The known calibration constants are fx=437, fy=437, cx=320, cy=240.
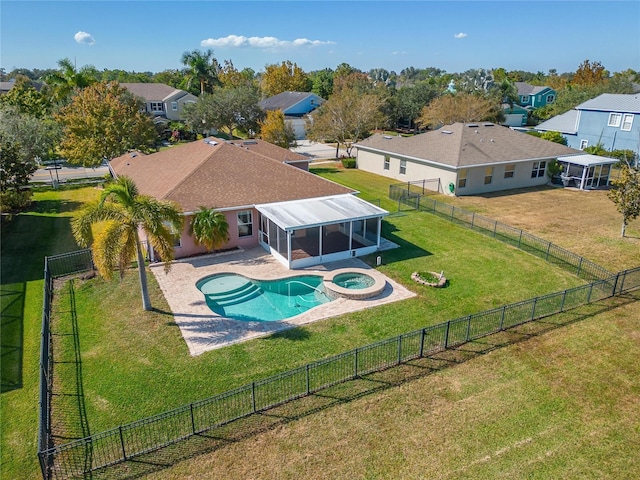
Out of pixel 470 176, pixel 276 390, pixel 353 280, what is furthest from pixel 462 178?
pixel 276 390

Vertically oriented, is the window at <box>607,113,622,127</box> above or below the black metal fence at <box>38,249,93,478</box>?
above

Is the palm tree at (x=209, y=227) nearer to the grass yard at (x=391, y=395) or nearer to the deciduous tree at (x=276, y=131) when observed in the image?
the grass yard at (x=391, y=395)

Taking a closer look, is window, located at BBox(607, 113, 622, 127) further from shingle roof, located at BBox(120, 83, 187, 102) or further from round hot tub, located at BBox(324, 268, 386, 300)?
shingle roof, located at BBox(120, 83, 187, 102)

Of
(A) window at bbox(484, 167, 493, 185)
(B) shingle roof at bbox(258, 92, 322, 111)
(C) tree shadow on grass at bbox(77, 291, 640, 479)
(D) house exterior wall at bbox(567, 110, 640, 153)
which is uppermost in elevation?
(B) shingle roof at bbox(258, 92, 322, 111)

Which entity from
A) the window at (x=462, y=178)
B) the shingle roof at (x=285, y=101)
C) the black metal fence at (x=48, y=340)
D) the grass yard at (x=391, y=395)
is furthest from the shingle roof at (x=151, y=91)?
the grass yard at (x=391, y=395)

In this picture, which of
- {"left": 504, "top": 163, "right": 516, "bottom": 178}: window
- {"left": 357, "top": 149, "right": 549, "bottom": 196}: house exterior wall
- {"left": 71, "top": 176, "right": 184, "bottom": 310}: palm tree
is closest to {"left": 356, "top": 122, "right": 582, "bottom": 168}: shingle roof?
{"left": 357, "top": 149, "right": 549, "bottom": 196}: house exterior wall

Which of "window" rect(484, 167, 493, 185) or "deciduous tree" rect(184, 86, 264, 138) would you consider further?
"deciduous tree" rect(184, 86, 264, 138)

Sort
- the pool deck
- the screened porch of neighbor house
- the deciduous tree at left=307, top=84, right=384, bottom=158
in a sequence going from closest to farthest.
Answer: the pool deck
the screened porch of neighbor house
the deciduous tree at left=307, top=84, right=384, bottom=158
